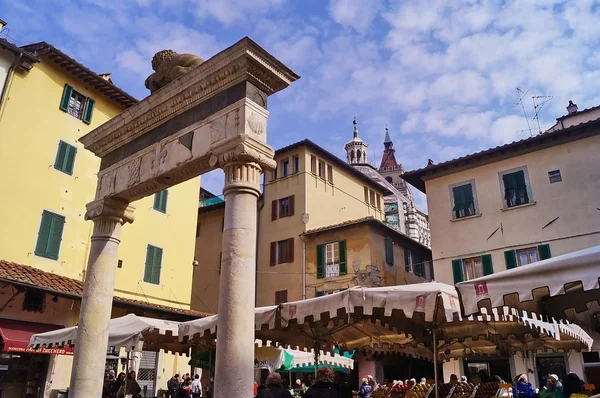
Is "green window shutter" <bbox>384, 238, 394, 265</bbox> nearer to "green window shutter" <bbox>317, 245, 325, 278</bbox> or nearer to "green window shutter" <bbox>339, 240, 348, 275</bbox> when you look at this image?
"green window shutter" <bbox>339, 240, 348, 275</bbox>

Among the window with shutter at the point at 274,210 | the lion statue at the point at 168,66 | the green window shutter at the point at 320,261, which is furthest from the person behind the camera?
the window with shutter at the point at 274,210

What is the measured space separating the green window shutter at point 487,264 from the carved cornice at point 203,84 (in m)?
13.5

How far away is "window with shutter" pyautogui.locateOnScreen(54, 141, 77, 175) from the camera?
16.1 m

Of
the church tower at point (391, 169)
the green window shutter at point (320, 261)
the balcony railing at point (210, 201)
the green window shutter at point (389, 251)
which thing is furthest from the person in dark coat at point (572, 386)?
the church tower at point (391, 169)

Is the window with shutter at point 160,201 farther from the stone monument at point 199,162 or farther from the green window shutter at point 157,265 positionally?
the stone monument at point 199,162

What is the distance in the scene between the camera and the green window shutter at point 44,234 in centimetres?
1494

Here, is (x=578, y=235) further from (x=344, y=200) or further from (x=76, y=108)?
(x=76, y=108)

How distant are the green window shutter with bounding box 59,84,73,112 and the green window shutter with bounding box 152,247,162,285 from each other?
19.9 ft

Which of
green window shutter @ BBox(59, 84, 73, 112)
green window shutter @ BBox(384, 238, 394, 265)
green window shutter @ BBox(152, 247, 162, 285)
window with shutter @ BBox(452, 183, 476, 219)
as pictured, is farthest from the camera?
green window shutter @ BBox(384, 238, 394, 265)

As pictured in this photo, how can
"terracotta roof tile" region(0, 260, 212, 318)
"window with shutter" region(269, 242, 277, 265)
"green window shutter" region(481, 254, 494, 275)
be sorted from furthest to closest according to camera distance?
"window with shutter" region(269, 242, 277, 265) → "green window shutter" region(481, 254, 494, 275) → "terracotta roof tile" region(0, 260, 212, 318)

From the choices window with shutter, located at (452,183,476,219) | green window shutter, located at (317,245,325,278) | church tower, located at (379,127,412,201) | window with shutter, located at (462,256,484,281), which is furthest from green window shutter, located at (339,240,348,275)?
church tower, located at (379,127,412,201)

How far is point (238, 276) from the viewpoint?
544cm

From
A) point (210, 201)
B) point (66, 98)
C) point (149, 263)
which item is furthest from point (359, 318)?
point (210, 201)

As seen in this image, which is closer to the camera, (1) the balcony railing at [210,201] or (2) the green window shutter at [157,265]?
(2) the green window shutter at [157,265]
